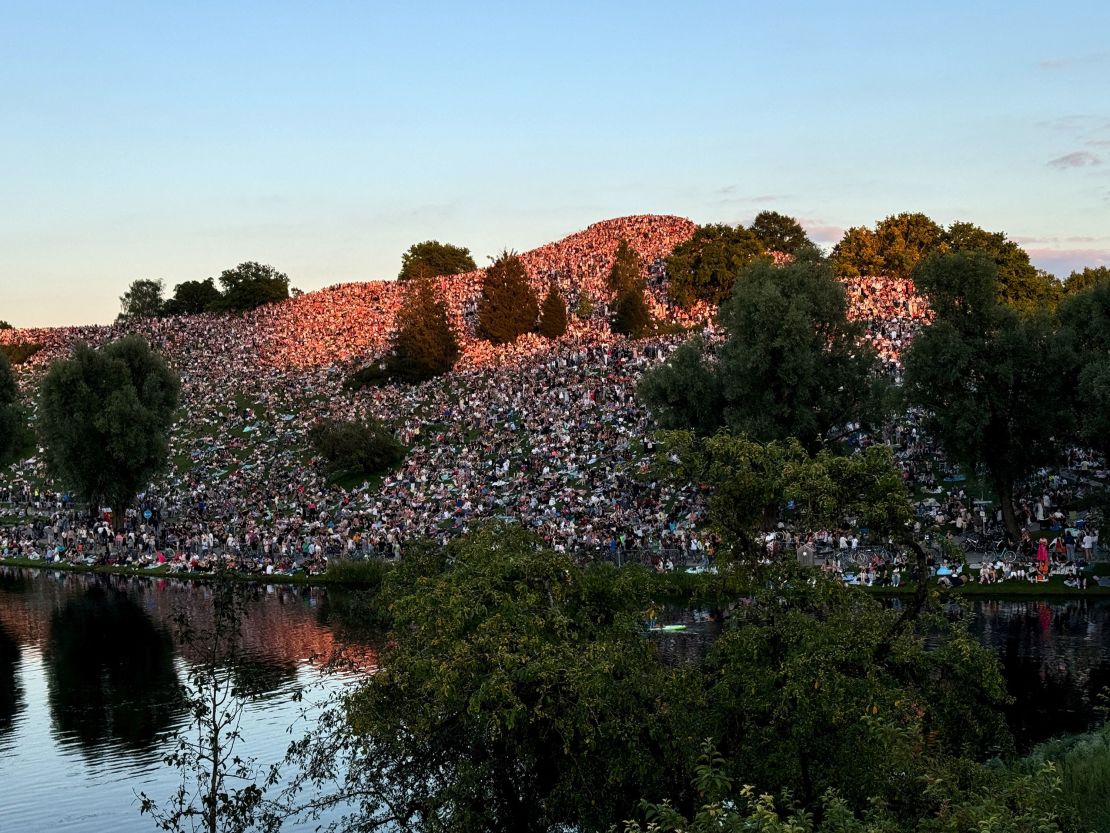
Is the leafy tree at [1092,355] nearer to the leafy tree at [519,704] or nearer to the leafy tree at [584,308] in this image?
the leafy tree at [519,704]

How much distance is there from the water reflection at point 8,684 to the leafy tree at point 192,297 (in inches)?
3895

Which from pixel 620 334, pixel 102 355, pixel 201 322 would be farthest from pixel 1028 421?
pixel 201 322

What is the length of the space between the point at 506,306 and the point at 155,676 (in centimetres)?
6576

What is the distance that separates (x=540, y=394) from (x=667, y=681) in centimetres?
5834

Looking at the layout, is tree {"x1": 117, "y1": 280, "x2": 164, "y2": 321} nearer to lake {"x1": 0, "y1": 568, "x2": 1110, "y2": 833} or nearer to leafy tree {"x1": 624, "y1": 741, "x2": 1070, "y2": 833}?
lake {"x1": 0, "y1": 568, "x2": 1110, "y2": 833}

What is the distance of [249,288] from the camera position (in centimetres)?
13838

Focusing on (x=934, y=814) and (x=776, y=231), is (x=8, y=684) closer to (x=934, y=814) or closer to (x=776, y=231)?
(x=934, y=814)

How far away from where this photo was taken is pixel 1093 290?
51906mm

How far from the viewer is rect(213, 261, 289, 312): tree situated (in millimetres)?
137625

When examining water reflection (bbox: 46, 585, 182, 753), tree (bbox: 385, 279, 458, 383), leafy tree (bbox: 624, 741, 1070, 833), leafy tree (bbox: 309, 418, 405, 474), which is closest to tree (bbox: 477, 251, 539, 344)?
tree (bbox: 385, 279, 458, 383)

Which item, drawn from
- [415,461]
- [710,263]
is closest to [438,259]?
[710,263]

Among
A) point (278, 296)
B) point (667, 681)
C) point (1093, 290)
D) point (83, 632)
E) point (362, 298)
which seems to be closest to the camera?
point (667, 681)

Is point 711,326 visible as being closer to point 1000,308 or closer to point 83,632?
point 1000,308

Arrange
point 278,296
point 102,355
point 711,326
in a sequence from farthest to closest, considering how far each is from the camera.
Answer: point 278,296
point 711,326
point 102,355
